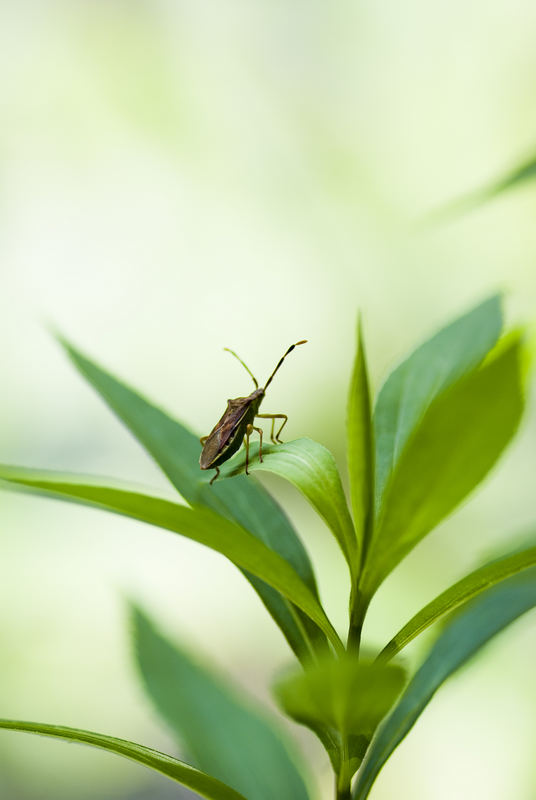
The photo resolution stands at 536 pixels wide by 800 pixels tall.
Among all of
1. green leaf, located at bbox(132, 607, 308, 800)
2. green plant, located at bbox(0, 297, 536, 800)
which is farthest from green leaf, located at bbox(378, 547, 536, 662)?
green leaf, located at bbox(132, 607, 308, 800)

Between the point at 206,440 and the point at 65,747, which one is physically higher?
the point at 206,440

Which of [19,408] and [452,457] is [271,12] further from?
[452,457]

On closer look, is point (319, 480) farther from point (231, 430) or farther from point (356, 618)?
point (231, 430)

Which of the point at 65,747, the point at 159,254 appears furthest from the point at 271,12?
the point at 65,747

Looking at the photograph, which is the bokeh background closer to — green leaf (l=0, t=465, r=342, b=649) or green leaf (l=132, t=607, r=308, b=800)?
green leaf (l=132, t=607, r=308, b=800)

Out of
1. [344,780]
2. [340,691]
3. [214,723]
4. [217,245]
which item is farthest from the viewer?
[217,245]

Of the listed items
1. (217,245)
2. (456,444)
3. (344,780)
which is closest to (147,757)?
(344,780)
